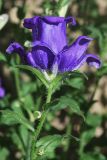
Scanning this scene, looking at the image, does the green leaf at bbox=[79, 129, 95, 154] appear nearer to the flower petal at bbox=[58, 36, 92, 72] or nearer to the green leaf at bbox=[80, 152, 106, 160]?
the green leaf at bbox=[80, 152, 106, 160]

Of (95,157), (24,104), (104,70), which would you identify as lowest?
(95,157)

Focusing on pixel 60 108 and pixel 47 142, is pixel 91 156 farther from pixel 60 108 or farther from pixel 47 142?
pixel 47 142

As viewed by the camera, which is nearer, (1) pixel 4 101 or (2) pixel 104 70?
(2) pixel 104 70

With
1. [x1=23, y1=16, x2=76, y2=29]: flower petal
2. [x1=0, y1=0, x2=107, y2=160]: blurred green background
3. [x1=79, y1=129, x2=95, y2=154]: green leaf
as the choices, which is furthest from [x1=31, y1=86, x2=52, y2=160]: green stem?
[x1=79, y1=129, x2=95, y2=154]: green leaf

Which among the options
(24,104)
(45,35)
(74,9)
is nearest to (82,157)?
(24,104)

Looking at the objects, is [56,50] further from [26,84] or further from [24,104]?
[26,84]

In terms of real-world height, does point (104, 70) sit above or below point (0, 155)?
above

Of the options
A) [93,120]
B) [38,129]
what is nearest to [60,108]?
[38,129]
